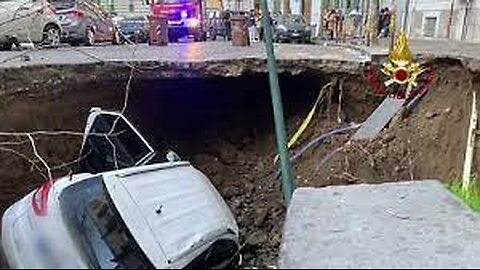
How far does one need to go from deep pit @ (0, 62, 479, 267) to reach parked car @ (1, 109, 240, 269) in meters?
0.94

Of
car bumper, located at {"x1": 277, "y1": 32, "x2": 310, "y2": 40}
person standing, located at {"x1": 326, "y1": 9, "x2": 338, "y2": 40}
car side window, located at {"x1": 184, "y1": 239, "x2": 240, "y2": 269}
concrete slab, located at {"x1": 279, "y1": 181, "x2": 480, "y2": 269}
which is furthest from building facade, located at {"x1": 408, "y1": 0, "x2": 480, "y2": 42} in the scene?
concrete slab, located at {"x1": 279, "y1": 181, "x2": 480, "y2": 269}

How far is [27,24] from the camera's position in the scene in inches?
567

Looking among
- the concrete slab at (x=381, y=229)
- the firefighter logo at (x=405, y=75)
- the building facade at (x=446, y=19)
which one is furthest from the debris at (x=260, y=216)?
the building facade at (x=446, y=19)

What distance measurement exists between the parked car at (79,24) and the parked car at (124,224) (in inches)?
410

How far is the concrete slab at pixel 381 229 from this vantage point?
2.87 meters

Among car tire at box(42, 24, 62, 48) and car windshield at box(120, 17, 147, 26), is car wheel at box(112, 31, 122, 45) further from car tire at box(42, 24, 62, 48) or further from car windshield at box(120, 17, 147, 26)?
car windshield at box(120, 17, 147, 26)

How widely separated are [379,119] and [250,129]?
2.95 m

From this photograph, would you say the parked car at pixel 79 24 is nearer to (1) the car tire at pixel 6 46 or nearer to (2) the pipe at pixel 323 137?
(1) the car tire at pixel 6 46

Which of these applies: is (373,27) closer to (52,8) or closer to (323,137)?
(52,8)

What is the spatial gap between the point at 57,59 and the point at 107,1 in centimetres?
2693

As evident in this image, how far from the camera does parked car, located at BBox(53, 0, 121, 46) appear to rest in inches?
654

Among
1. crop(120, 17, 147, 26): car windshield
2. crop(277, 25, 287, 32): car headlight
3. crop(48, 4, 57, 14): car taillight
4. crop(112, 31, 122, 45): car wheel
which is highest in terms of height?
crop(48, 4, 57, 14): car taillight

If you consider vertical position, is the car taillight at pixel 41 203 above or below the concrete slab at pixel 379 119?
above

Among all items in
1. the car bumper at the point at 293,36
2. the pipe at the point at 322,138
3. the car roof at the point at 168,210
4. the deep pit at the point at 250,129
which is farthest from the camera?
the car bumper at the point at 293,36
